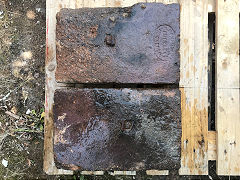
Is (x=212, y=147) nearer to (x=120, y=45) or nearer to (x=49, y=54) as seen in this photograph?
(x=120, y=45)

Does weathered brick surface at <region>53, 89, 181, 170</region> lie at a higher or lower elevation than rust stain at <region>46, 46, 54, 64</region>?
lower

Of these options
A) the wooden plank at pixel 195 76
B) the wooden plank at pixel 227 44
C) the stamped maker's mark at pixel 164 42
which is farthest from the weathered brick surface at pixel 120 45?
the wooden plank at pixel 227 44

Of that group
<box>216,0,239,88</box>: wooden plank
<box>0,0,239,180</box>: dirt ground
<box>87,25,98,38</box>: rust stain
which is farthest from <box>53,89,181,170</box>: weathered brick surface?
<box>0,0,239,180</box>: dirt ground

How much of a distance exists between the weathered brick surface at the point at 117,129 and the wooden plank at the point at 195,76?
49 centimetres

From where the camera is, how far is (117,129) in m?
2.00

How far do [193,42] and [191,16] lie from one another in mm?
→ 245

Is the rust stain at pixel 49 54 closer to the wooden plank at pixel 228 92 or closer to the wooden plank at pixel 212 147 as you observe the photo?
the wooden plank at pixel 228 92

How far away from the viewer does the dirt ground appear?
9.56 ft

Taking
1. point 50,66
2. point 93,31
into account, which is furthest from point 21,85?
point 93,31

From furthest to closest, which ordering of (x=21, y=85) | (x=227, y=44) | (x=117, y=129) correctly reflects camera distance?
(x=21, y=85)
(x=227, y=44)
(x=117, y=129)

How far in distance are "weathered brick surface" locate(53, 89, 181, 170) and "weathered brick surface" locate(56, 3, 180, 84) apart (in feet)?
0.42

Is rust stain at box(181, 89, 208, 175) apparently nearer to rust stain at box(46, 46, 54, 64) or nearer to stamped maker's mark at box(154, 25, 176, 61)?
stamped maker's mark at box(154, 25, 176, 61)

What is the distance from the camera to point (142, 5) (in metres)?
2.04

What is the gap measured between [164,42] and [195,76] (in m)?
0.62
